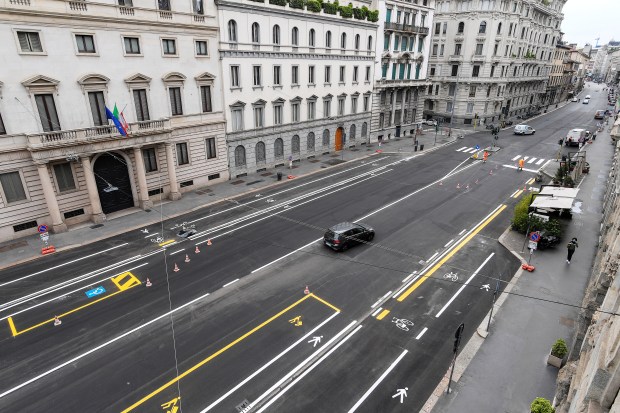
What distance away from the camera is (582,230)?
92.1ft

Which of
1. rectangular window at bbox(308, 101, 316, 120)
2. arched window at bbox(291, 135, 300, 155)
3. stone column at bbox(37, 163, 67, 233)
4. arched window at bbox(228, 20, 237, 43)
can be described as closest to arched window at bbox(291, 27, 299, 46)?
rectangular window at bbox(308, 101, 316, 120)

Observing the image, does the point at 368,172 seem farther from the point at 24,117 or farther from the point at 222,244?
the point at 24,117

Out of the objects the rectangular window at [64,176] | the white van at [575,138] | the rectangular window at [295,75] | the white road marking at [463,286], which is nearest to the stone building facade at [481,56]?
the white van at [575,138]

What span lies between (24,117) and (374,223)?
26.8 metres

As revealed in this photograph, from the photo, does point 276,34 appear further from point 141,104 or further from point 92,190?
point 92,190

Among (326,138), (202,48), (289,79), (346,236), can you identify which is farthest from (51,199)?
(326,138)

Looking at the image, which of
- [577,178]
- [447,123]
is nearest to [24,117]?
[577,178]

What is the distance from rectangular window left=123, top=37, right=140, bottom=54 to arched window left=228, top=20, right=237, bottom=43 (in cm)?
924

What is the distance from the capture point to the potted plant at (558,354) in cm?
1512

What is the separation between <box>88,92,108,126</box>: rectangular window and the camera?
90.7ft

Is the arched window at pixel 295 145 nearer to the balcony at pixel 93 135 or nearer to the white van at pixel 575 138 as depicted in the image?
the balcony at pixel 93 135

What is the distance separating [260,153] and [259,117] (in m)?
4.20

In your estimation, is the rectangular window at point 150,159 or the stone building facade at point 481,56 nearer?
the rectangular window at point 150,159

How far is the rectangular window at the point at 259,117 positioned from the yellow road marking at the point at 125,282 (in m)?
23.0
